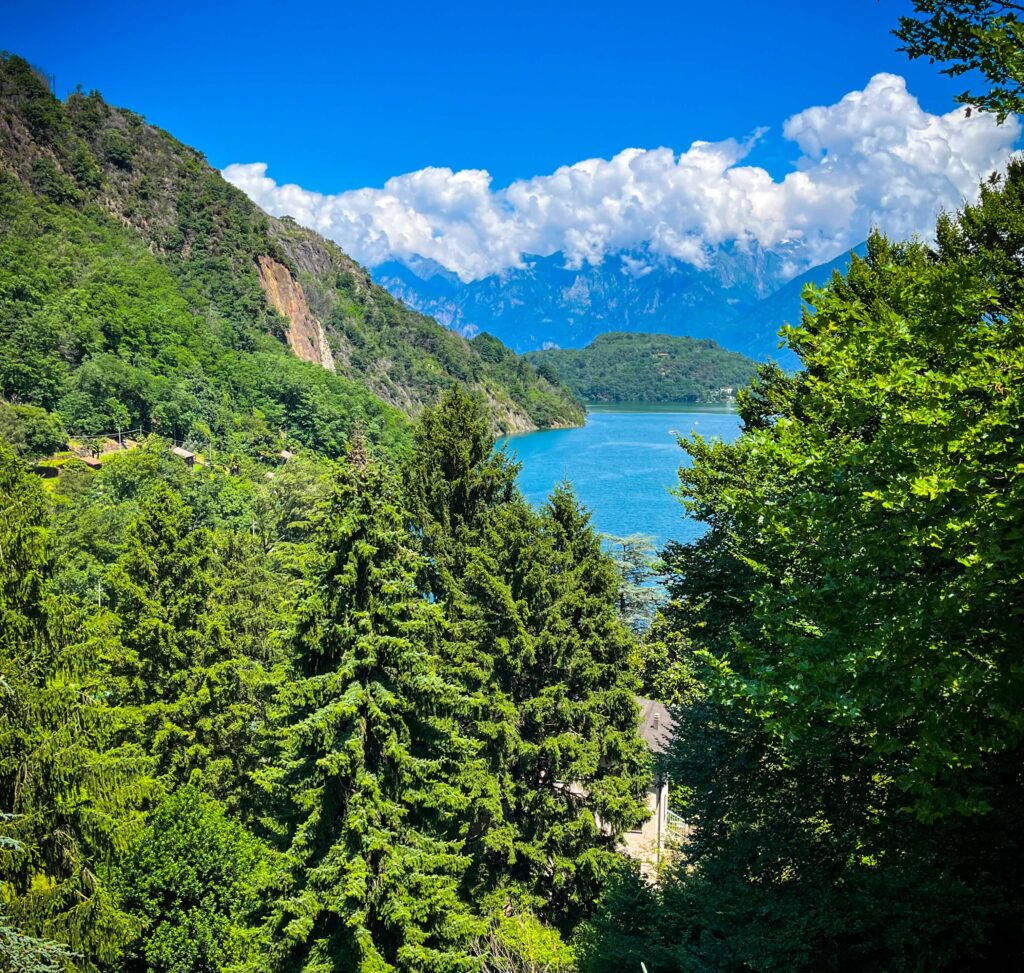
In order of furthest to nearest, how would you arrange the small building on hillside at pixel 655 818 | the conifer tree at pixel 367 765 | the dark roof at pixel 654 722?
the dark roof at pixel 654 722, the small building on hillside at pixel 655 818, the conifer tree at pixel 367 765

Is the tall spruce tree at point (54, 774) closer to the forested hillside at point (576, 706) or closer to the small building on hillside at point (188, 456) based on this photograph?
the forested hillside at point (576, 706)

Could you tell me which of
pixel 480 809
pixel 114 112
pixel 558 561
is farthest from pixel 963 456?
pixel 114 112

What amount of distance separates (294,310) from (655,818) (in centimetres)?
9949

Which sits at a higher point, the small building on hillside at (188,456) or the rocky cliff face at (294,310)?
the rocky cliff face at (294,310)

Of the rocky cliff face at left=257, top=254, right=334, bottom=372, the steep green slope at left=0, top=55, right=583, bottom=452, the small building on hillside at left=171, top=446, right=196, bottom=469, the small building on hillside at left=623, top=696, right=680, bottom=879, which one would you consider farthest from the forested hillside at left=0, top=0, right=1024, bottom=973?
the rocky cliff face at left=257, top=254, right=334, bottom=372

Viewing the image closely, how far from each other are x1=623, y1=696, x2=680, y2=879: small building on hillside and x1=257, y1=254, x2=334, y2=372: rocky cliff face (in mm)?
86029

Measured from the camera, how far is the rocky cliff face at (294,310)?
99.8 metres

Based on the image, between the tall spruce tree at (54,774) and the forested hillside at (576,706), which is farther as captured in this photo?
the tall spruce tree at (54,774)

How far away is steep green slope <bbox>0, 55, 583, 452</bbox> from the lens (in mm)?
55344

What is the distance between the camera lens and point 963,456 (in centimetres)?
524

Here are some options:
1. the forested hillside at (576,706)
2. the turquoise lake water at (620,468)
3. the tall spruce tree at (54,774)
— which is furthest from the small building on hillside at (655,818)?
the tall spruce tree at (54,774)

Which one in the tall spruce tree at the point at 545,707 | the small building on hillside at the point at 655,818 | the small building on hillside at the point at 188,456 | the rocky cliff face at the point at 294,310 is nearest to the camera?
the tall spruce tree at the point at 545,707

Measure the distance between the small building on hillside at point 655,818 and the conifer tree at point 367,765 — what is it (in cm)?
517

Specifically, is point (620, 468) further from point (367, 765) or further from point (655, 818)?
point (367, 765)
